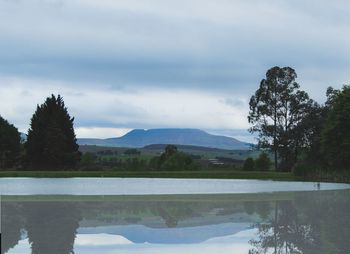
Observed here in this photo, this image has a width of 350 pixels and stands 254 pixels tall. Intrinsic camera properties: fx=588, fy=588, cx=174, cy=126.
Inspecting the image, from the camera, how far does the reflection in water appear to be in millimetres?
14078

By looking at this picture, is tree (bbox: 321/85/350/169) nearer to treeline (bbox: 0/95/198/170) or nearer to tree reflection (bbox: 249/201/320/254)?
treeline (bbox: 0/95/198/170)

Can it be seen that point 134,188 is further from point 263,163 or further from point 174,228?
point 263,163

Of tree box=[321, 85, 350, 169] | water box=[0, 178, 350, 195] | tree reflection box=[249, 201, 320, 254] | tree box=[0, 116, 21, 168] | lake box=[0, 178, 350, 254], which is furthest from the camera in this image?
tree box=[0, 116, 21, 168]

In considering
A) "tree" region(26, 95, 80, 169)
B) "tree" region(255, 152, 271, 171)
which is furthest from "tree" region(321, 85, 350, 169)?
"tree" region(26, 95, 80, 169)

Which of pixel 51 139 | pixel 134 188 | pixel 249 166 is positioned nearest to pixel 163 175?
pixel 249 166

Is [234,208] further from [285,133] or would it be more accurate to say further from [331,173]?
[285,133]

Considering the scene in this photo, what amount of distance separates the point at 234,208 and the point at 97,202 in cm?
703

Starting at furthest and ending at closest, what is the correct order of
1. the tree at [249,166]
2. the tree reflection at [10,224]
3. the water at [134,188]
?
the tree at [249,166], the water at [134,188], the tree reflection at [10,224]

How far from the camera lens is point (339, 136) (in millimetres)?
58812

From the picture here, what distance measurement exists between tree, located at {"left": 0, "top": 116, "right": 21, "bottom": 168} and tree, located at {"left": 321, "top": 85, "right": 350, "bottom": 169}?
48.2m

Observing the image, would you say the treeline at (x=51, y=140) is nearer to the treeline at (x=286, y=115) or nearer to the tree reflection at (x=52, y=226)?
the treeline at (x=286, y=115)

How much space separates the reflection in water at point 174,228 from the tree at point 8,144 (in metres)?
63.0

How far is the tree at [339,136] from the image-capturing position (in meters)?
57.5

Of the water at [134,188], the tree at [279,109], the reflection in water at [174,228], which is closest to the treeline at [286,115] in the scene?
the tree at [279,109]
